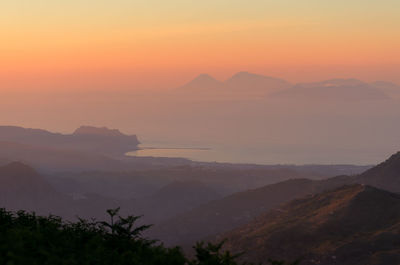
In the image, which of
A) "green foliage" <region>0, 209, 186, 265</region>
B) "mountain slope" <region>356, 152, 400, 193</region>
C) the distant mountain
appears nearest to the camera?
"green foliage" <region>0, 209, 186, 265</region>

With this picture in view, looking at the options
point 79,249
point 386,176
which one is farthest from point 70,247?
point 386,176

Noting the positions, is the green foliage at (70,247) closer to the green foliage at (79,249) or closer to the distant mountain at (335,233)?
the green foliage at (79,249)

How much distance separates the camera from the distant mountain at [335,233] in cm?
9519

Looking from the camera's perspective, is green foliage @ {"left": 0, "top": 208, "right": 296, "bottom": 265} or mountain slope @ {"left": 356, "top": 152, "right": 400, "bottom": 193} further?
mountain slope @ {"left": 356, "top": 152, "right": 400, "bottom": 193}

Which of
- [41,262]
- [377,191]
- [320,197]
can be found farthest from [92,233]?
[320,197]

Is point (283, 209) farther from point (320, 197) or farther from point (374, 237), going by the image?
point (374, 237)

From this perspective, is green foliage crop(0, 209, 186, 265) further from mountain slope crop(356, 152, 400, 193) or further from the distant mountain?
mountain slope crop(356, 152, 400, 193)

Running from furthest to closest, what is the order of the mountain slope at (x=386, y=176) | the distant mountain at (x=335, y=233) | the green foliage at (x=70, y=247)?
the mountain slope at (x=386, y=176)
the distant mountain at (x=335, y=233)
the green foliage at (x=70, y=247)

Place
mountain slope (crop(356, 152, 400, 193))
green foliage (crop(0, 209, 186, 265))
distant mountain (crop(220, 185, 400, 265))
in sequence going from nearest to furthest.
Answer: green foliage (crop(0, 209, 186, 265)), distant mountain (crop(220, 185, 400, 265)), mountain slope (crop(356, 152, 400, 193))

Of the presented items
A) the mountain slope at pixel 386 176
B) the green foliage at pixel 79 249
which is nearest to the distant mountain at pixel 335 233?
the mountain slope at pixel 386 176

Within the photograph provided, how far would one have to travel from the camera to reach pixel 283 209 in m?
154

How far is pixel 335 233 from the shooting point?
109875 millimetres

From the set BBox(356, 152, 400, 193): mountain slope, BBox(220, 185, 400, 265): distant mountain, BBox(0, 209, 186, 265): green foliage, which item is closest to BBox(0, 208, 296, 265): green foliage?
BBox(0, 209, 186, 265): green foliage

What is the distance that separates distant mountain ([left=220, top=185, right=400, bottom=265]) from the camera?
9519cm
